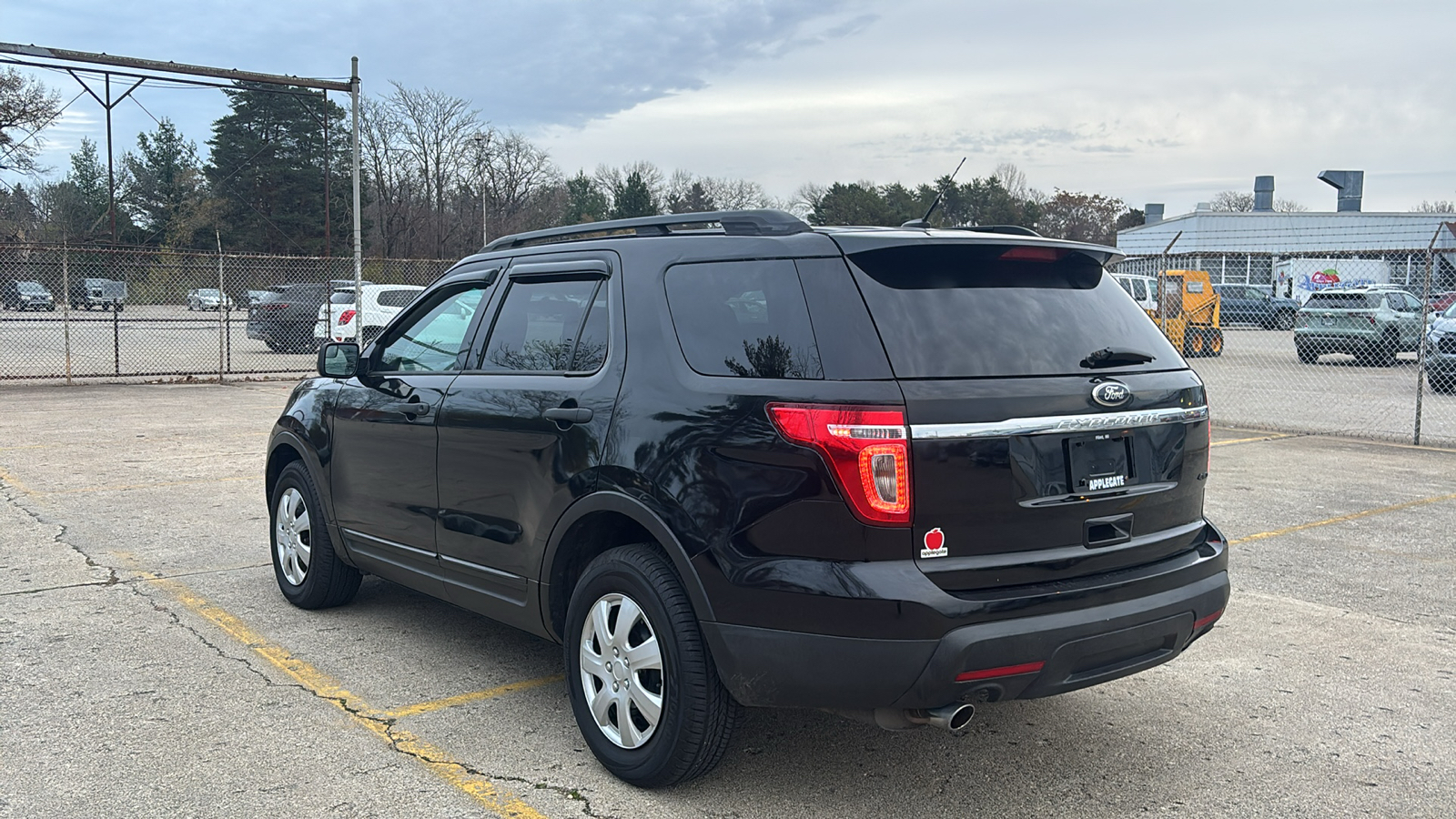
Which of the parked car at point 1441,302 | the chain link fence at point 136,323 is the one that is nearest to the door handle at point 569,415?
the chain link fence at point 136,323

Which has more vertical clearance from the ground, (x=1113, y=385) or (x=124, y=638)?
(x=1113, y=385)

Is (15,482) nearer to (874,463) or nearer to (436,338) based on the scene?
(436,338)

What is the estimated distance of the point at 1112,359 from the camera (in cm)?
355

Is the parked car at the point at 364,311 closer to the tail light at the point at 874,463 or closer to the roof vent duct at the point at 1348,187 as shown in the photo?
the tail light at the point at 874,463

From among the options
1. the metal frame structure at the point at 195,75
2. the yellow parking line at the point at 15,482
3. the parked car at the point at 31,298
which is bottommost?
the yellow parking line at the point at 15,482

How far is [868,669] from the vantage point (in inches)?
120

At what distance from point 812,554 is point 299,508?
3500mm

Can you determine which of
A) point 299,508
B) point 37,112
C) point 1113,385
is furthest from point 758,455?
point 37,112

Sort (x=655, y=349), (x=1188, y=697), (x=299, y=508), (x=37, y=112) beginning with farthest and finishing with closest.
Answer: (x=37, y=112) < (x=299, y=508) < (x=1188, y=697) < (x=655, y=349)

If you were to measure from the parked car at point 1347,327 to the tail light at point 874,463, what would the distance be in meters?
20.7

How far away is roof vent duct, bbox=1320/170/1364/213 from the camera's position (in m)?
Result: 74.0

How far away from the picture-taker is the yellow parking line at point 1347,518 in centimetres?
740

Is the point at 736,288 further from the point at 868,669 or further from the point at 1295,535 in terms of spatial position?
the point at 1295,535

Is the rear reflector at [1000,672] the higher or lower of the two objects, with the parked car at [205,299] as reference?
lower
